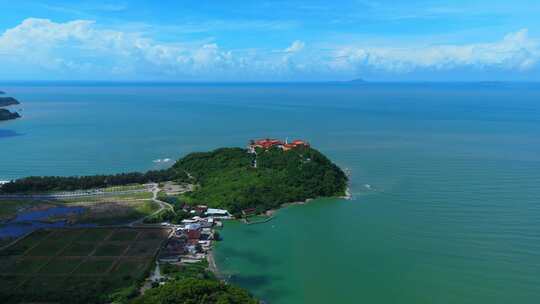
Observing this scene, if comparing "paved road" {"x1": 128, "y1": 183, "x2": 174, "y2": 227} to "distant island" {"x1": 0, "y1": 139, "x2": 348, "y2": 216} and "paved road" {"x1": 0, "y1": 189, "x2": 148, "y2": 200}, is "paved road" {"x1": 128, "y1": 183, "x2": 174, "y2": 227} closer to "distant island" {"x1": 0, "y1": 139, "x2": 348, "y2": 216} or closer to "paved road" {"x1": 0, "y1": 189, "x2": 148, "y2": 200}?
"paved road" {"x1": 0, "y1": 189, "x2": 148, "y2": 200}

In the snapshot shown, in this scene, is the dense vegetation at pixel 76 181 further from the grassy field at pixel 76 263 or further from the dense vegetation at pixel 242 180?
the grassy field at pixel 76 263

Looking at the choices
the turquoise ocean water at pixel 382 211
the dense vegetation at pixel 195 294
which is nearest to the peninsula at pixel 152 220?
the dense vegetation at pixel 195 294

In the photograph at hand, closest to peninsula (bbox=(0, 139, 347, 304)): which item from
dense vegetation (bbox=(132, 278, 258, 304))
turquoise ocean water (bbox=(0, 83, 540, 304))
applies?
dense vegetation (bbox=(132, 278, 258, 304))

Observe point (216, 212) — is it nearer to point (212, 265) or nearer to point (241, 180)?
point (241, 180)

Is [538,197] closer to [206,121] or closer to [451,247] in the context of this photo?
[451,247]

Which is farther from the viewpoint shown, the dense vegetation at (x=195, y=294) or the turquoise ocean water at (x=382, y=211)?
the turquoise ocean water at (x=382, y=211)

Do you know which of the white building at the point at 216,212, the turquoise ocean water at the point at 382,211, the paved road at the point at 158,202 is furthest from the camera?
the white building at the point at 216,212

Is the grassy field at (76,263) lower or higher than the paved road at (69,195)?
lower

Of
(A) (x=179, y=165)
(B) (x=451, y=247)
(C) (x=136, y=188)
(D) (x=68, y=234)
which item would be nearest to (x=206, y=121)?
(A) (x=179, y=165)
